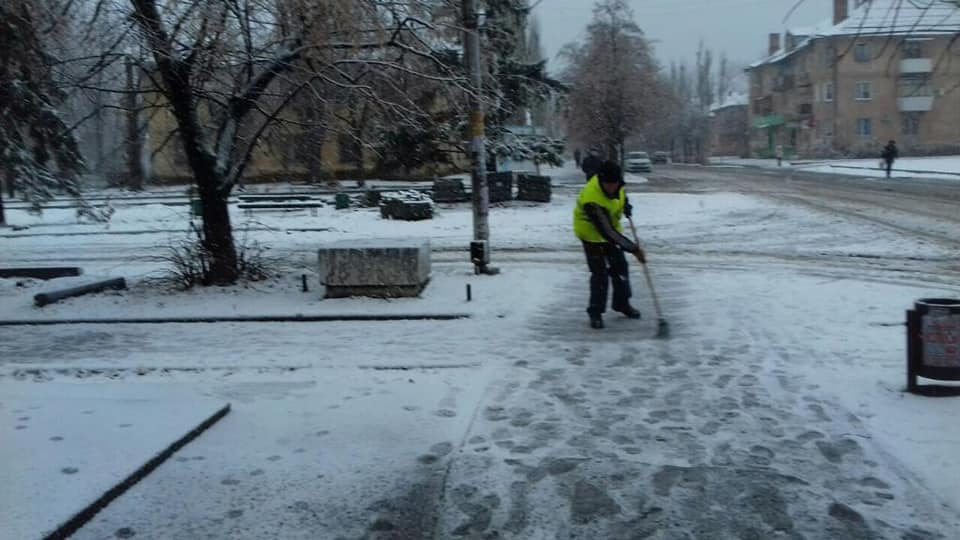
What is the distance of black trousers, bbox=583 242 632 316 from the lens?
8969 millimetres

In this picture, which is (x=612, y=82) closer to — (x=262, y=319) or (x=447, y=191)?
(x=447, y=191)

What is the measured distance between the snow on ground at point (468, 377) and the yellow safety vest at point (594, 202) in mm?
950

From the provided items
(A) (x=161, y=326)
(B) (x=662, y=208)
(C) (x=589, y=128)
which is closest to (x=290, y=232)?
(B) (x=662, y=208)

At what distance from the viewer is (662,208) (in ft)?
86.5

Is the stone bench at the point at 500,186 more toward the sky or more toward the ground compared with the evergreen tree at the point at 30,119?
more toward the ground

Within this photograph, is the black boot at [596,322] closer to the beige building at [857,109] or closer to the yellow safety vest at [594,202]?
the yellow safety vest at [594,202]

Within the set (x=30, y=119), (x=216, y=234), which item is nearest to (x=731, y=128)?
(x=30, y=119)

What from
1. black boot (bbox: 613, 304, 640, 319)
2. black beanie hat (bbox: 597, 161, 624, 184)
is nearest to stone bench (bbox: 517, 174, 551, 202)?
black boot (bbox: 613, 304, 640, 319)

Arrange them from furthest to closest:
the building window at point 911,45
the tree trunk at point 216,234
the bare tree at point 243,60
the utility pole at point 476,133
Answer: the utility pole at point 476,133
the tree trunk at point 216,234
the bare tree at point 243,60
the building window at point 911,45

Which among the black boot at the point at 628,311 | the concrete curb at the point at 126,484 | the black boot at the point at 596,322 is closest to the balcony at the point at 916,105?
the black boot at the point at 628,311

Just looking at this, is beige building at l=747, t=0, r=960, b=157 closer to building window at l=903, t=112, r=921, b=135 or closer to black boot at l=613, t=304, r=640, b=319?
building window at l=903, t=112, r=921, b=135

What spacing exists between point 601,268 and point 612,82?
30923 mm

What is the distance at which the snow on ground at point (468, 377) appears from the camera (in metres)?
4.77

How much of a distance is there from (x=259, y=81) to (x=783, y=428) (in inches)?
328
